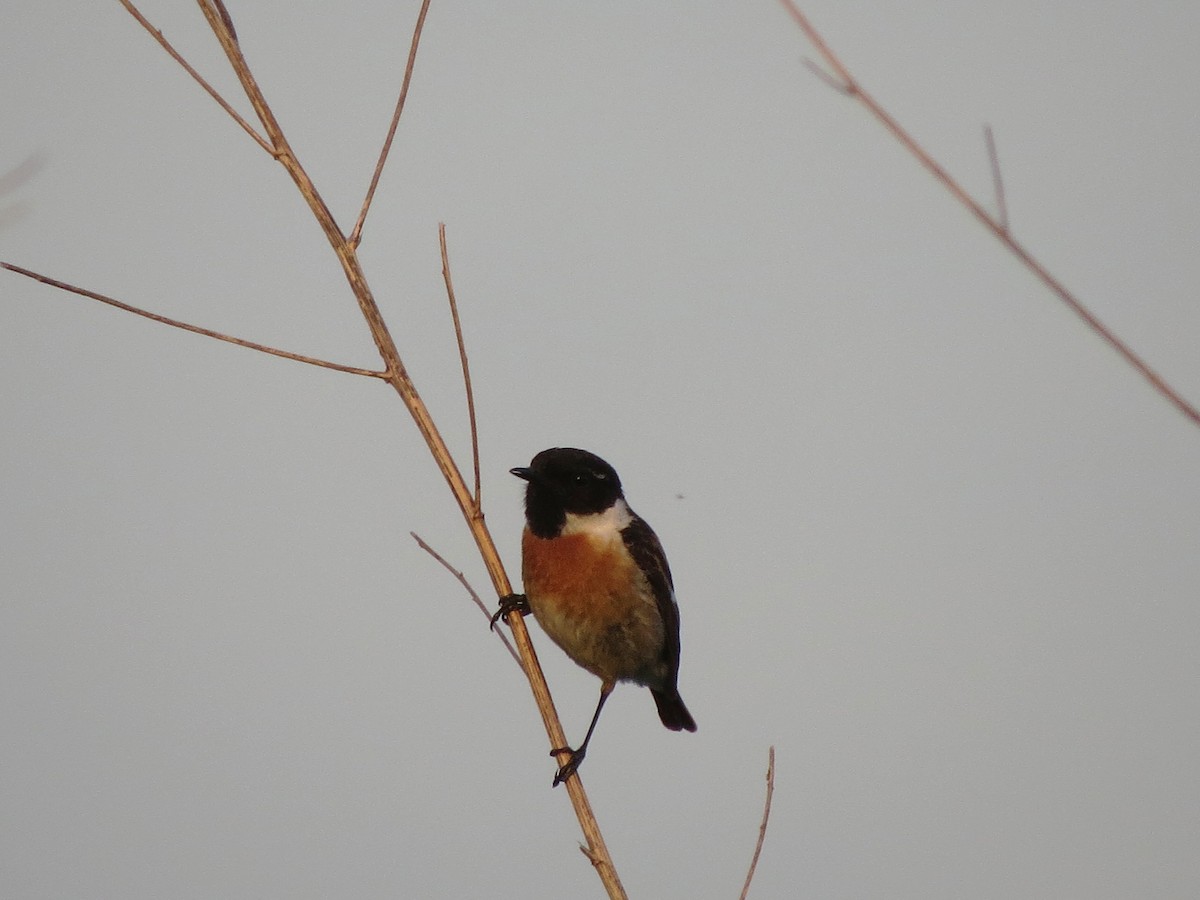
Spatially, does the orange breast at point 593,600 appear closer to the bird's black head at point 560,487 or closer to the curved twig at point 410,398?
the bird's black head at point 560,487

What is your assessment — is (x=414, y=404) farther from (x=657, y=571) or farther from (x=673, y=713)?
(x=673, y=713)

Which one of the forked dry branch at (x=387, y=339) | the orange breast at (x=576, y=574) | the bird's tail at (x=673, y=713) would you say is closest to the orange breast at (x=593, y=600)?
the orange breast at (x=576, y=574)

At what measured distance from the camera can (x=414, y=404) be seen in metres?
3.43

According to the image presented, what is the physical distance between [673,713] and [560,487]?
1516 millimetres

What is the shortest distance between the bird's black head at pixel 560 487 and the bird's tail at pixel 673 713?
124 centimetres

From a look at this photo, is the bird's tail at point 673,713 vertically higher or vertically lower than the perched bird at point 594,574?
lower

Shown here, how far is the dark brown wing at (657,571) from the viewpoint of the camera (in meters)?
5.66

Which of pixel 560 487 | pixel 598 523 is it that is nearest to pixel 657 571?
pixel 598 523

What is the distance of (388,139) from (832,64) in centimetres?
170

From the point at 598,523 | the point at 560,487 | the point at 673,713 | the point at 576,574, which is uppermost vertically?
the point at 560,487

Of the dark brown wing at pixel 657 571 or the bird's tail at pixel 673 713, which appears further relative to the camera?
the bird's tail at pixel 673 713

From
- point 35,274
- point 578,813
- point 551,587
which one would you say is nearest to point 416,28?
point 35,274

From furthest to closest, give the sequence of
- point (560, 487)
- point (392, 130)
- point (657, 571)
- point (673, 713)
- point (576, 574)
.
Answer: point (673, 713) < point (657, 571) < point (560, 487) < point (576, 574) < point (392, 130)

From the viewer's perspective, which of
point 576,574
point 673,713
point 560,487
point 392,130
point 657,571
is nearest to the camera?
point 392,130
